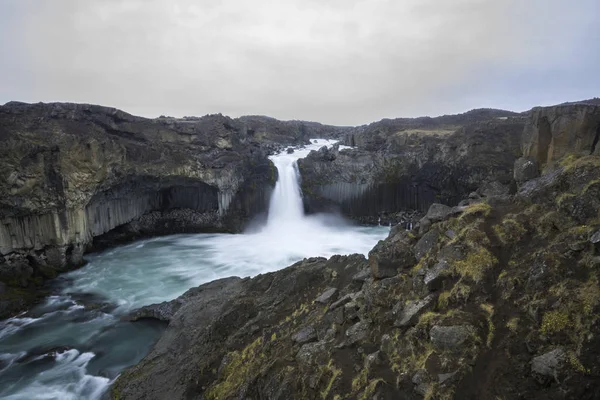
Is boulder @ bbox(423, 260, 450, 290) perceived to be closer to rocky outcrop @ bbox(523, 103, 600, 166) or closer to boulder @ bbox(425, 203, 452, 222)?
boulder @ bbox(425, 203, 452, 222)

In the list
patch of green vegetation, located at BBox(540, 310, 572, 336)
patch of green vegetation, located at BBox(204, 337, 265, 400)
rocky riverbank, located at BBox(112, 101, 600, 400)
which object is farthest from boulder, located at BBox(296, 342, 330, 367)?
patch of green vegetation, located at BBox(540, 310, 572, 336)

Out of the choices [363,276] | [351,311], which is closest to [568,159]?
[363,276]

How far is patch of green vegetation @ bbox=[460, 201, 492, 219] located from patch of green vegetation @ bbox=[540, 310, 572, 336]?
279cm

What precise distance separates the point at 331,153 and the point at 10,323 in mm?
27843

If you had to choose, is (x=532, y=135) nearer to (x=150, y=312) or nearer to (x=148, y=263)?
(x=150, y=312)

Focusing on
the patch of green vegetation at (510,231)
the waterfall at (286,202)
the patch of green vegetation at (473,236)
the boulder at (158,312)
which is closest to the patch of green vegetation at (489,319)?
the patch of green vegetation at (473,236)

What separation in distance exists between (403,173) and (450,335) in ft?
94.1

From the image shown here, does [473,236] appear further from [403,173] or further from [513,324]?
[403,173]

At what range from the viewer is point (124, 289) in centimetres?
1797

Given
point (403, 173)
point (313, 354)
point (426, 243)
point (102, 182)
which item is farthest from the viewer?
point (403, 173)

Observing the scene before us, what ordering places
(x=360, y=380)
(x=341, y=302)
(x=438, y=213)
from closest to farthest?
(x=360, y=380) → (x=341, y=302) → (x=438, y=213)

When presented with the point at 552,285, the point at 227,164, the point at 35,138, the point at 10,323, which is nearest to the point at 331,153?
the point at 227,164

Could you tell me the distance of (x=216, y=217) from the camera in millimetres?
30547

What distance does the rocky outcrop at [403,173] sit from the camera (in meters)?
29.2
